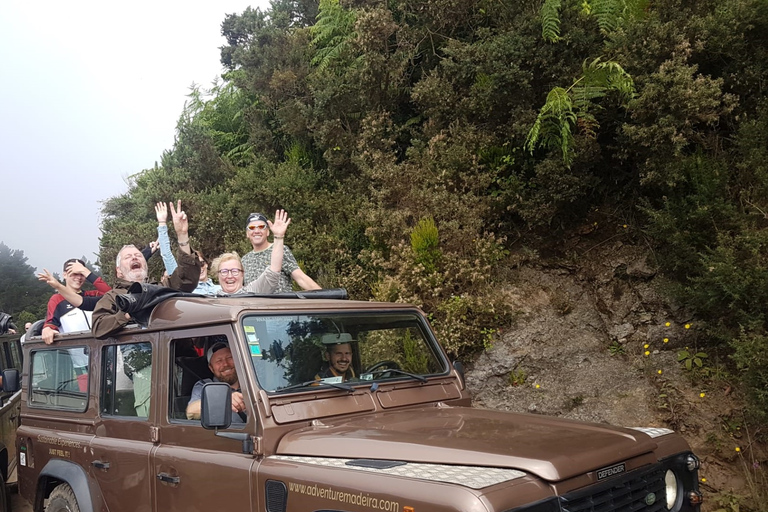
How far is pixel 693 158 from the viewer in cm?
734

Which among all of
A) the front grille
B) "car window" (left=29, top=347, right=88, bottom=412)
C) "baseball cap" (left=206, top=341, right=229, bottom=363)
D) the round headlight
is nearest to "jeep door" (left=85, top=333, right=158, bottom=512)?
"car window" (left=29, top=347, right=88, bottom=412)

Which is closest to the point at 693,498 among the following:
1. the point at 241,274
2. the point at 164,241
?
the point at 241,274

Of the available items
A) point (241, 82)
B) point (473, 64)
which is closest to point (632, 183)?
point (473, 64)

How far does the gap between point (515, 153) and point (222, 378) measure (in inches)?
262

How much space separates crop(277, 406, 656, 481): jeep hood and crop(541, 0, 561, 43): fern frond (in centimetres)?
628

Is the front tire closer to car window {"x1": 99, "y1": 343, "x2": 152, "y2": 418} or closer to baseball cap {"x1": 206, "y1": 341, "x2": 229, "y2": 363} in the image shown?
car window {"x1": 99, "y1": 343, "x2": 152, "y2": 418}

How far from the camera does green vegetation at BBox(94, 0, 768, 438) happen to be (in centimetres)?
709

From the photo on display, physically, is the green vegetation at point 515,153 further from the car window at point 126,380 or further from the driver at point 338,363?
the car window at point 126,380

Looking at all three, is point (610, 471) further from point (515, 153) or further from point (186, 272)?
point (515, 153)

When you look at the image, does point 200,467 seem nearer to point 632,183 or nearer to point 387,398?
point 387,398

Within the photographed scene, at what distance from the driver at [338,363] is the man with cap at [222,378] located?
0.49m

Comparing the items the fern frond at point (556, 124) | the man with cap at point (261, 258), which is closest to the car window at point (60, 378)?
the man with cap at point (261, 258)

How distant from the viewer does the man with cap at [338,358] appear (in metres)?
3.74

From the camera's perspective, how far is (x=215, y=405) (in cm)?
320
